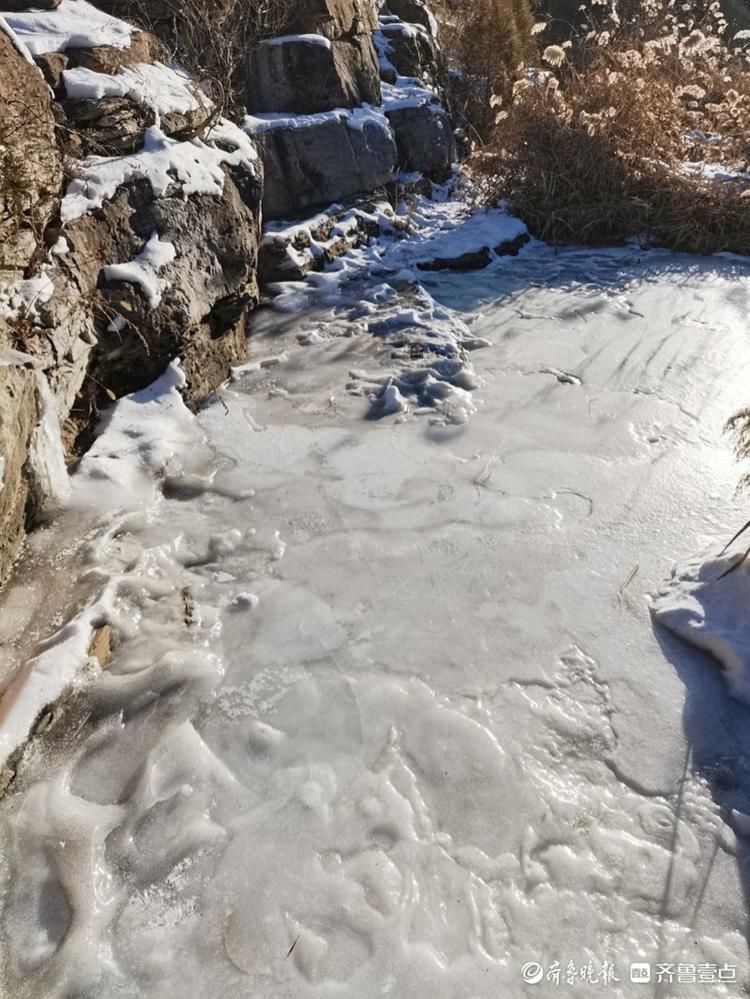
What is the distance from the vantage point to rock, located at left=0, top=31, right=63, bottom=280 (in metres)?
2.30

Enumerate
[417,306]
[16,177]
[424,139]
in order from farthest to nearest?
[424,139]
[417,306]
[16,177]

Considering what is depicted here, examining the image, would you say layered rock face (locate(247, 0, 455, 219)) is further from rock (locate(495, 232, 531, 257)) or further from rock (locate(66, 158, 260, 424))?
rock (locate(66, 158, 260, 424))

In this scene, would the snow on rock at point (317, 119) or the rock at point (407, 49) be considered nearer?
the snow on rock at point (317, 119)

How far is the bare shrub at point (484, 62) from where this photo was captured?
751 centimetres

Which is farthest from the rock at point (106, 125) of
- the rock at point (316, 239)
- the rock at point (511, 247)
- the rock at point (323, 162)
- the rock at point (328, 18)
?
the rock at point (511, 247)

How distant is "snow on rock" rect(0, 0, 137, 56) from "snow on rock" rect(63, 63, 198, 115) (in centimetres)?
13

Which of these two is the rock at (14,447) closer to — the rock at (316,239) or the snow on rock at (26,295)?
the snow on rock at (26,295)

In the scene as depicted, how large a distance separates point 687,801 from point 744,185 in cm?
581

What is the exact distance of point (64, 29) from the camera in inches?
123

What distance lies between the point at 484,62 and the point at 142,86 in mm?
5737
